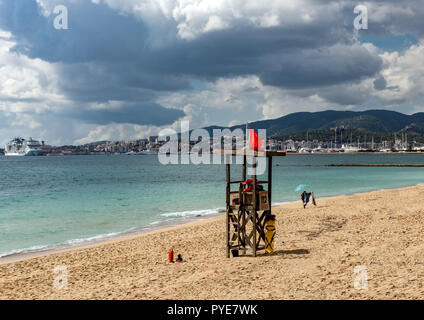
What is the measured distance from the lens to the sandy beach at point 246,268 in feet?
27.9

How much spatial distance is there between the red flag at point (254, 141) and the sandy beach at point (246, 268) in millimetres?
3563

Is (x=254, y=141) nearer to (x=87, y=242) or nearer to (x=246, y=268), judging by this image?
(x=246, y=268)

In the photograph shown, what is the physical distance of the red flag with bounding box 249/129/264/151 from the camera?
10983mm

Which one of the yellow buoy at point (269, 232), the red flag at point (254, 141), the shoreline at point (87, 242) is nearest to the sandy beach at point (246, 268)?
the yellow buoy at point (269, 232)

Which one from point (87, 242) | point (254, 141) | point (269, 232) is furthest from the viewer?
point (87, 242)

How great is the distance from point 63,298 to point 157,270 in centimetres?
292

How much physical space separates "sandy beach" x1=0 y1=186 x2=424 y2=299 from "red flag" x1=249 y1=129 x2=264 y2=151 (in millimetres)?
3563

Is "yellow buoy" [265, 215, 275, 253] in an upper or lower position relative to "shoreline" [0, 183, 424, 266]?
upper

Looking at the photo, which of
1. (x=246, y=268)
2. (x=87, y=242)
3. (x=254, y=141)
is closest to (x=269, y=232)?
(x=246, y=268)

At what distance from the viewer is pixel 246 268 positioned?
10.5 m

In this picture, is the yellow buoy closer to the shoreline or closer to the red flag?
the red flag

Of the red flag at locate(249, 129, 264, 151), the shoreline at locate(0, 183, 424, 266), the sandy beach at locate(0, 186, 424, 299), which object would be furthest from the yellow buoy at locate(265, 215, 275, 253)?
the shoreline at locate(0, 183, 424, 266)

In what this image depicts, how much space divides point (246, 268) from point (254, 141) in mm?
3823

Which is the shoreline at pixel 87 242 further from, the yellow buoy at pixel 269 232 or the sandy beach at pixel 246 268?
the yellow buoy at pixel 269 232
